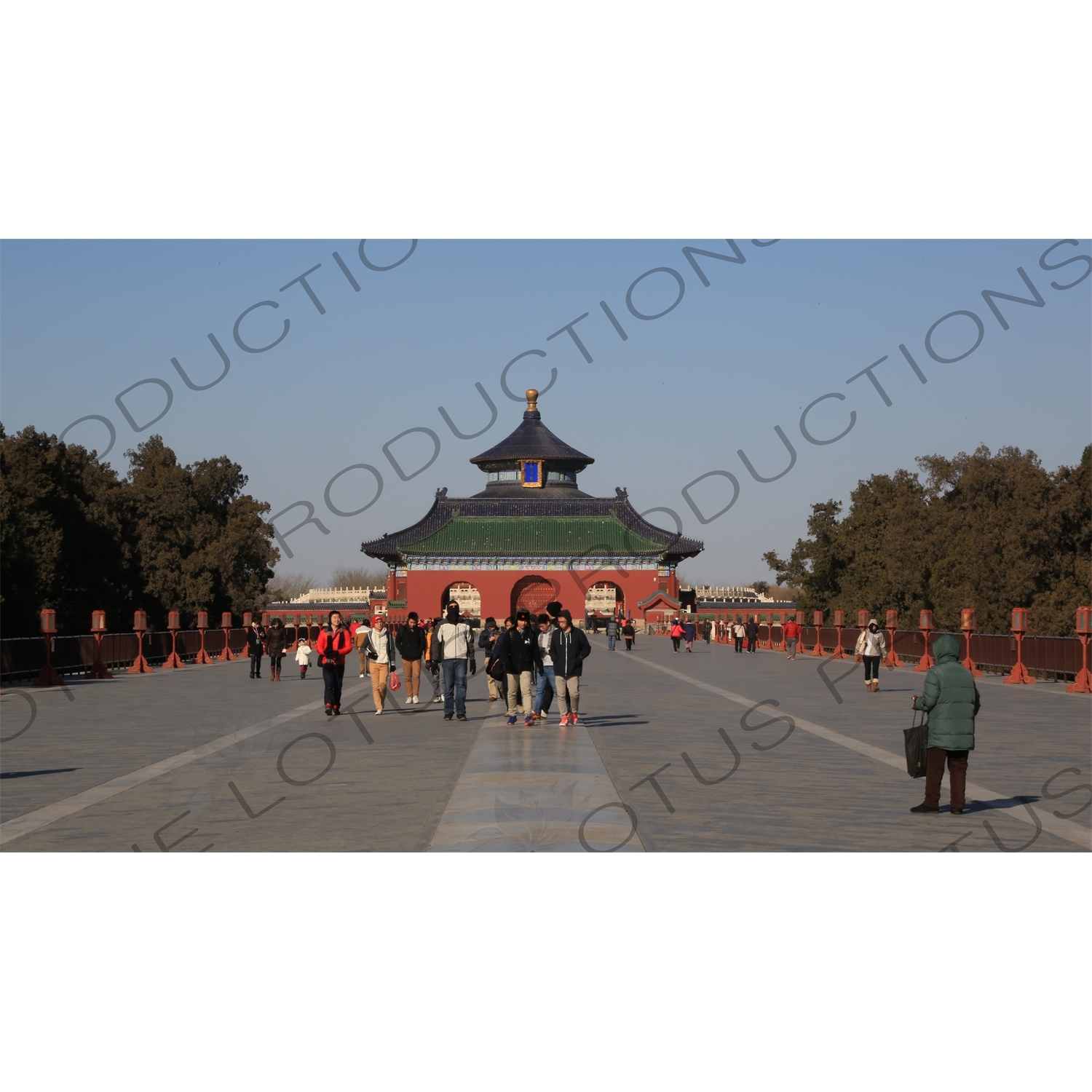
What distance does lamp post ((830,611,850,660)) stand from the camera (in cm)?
4209

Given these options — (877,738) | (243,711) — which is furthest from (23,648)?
(877,738)

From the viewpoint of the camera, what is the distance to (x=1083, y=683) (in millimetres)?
24250

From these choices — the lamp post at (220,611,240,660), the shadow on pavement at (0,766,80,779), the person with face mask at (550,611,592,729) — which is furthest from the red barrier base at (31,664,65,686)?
the lamp post at (220,611,240,660)

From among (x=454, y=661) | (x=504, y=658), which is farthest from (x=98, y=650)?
(x=504, y=658)

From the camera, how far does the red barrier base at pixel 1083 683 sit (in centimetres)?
2406

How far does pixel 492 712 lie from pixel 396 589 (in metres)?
68.2

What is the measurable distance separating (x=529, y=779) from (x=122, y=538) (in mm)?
36334

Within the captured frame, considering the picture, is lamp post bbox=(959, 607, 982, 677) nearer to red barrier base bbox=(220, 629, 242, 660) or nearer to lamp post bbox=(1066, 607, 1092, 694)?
lamp post bbox=(1066, 607, 1092, 694)

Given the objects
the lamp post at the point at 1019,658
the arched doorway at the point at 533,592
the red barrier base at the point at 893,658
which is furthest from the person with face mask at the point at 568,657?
the arched doorway at the point at 533,592

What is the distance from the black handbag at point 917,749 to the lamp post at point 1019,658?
58.1 ft

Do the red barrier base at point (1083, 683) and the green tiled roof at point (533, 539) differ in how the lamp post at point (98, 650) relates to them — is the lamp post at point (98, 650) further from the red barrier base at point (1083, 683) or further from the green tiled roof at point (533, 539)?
the green tiled roof at point (533, 539)

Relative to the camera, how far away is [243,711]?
2095 centimetres

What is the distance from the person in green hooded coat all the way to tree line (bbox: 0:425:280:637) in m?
26.9

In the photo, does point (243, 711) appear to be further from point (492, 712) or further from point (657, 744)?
point (657, 744)
